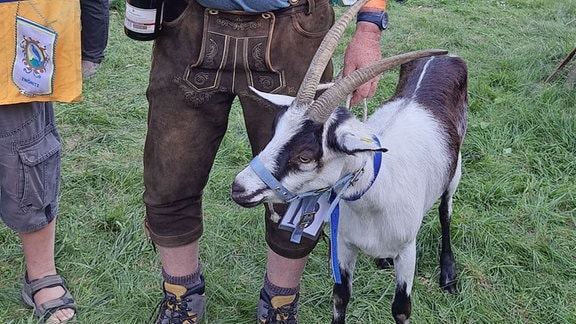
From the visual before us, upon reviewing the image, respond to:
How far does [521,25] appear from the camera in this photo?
7.70 m

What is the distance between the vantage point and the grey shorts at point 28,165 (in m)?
2.63

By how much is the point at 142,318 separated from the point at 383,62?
67.2 inches

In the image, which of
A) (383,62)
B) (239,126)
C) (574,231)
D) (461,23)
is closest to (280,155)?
(383,62)

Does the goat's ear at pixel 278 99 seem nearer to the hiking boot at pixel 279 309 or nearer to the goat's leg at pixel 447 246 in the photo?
the hiking boot at pixel 279 309

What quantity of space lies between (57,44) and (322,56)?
3.24 feet

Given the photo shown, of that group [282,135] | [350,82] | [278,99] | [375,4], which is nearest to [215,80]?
[278,99]

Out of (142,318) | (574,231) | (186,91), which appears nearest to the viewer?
(186,91)

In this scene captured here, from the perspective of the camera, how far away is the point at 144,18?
2.37 meters

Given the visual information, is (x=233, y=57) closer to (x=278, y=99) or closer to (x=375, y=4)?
(x=278, y=99)

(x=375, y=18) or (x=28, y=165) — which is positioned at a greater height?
(x=375, y=18)

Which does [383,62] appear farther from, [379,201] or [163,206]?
A: [163,206]

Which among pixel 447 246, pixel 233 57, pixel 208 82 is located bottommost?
pixel 447 246

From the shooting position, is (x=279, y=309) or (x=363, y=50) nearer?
(x=363, y=50)

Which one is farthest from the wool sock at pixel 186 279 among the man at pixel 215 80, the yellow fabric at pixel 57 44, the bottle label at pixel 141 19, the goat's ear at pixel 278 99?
the bottle label at pixel 141 19
